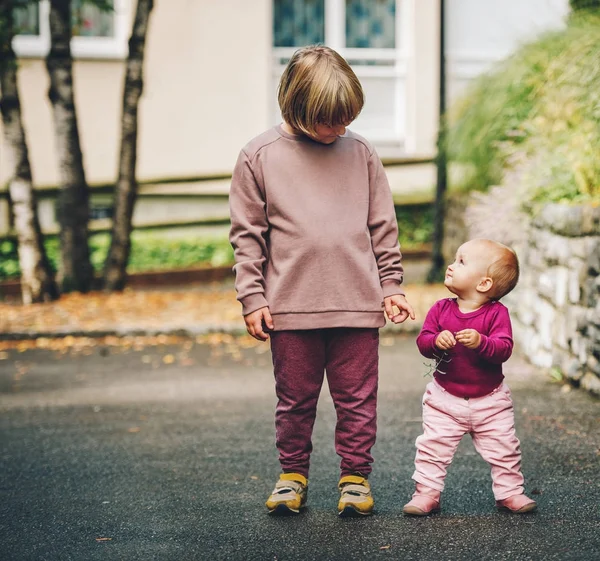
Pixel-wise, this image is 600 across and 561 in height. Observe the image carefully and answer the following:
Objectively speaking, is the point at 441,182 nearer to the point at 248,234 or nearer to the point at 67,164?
the point at 67,164

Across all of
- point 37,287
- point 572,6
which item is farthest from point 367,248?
point 37,287

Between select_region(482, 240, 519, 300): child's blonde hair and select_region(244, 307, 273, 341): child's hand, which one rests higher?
select_region(482, 240, 519, 300): child's blonde hair

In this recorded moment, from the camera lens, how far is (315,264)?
3.71 meters

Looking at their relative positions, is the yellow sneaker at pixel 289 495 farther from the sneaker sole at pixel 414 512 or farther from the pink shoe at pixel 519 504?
the pink shoe at pixel 519 504

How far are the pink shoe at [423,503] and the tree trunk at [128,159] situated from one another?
7299 millimetres

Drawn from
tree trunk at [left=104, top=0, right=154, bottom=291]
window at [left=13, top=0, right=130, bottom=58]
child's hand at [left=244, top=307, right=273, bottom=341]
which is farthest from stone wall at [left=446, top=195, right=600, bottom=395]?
window at [left=13, top=0, right=130, bottom=58]

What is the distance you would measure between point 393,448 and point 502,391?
1.24 m

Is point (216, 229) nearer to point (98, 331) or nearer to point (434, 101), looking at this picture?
point (434, 101)

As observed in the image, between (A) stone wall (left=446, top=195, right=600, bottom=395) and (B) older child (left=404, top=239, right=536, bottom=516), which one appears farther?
(A) stone wall (left=446, top=195, right=600, bottom=395)

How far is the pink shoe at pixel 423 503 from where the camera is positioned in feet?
12.3

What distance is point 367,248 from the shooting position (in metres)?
3.80

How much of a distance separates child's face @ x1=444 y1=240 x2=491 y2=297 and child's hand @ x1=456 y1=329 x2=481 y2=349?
0.22 meters

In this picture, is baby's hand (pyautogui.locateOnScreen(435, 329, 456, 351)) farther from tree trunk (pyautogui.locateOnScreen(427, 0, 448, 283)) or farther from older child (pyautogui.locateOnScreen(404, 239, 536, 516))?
tree trunk (pyautogui.locateOnScreen(427, 0, 448, 283))

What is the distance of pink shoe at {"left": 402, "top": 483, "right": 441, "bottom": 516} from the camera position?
3.75 m
